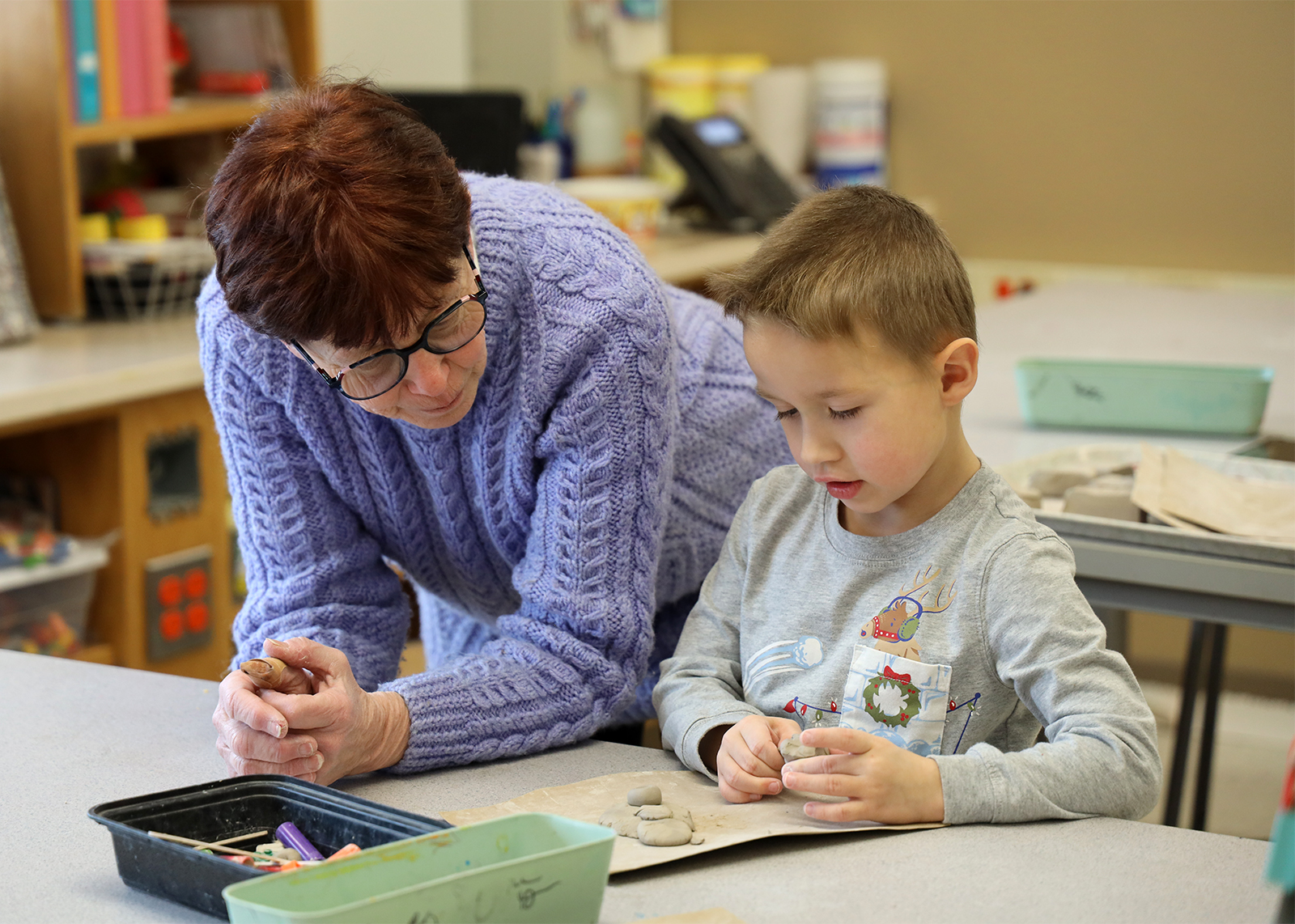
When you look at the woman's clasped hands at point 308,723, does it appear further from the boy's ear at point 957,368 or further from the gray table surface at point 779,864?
the boy's ear at point 957,368

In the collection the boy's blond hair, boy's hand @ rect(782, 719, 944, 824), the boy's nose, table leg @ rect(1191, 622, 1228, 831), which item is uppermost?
the boy's blond hair

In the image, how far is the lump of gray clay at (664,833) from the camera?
873 mm

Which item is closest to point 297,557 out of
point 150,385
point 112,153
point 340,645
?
point 340,645

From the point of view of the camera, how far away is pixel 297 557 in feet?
3.99

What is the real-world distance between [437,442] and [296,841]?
0.43 m

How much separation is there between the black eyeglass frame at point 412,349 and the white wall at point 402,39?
2198 millimetres

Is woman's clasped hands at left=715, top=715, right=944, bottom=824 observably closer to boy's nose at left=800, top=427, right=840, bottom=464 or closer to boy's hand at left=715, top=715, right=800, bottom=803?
boy's hand at left=715, top=715, right=800, bottom=803

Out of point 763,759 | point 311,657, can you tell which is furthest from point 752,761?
point 311,657

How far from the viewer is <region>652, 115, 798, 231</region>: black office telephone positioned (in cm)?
309

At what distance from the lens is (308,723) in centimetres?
97

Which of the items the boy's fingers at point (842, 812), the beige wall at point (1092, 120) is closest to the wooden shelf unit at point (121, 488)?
the boy's fingers at point (842, 812)

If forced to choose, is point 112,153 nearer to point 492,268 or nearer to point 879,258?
point 492,268

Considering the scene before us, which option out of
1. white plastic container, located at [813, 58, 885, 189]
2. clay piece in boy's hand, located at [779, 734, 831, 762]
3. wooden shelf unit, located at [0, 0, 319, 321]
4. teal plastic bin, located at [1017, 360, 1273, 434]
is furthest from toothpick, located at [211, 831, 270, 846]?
white plastic container, located at [813, 58, 885, 189]

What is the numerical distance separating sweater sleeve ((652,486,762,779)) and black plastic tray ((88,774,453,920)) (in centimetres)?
25
